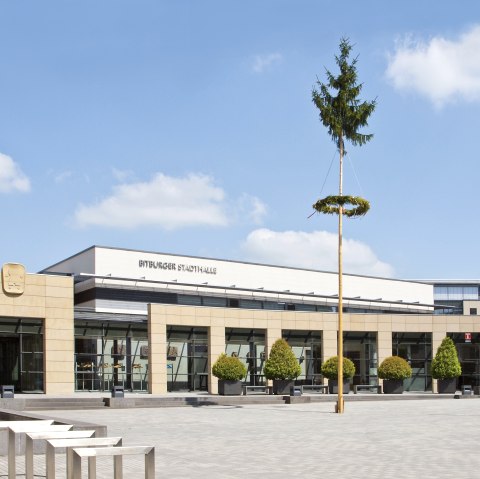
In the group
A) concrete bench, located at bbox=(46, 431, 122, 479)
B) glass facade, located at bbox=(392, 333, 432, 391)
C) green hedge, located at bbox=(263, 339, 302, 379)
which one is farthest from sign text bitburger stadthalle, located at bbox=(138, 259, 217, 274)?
concrete bench, located at bbox=(46, 431, 122, 479)

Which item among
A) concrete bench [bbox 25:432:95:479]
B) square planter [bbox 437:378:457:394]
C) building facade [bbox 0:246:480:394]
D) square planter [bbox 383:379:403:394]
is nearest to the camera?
concrete bench [bbox 25:432:95:479]

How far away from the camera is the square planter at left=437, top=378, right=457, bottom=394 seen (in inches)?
1916

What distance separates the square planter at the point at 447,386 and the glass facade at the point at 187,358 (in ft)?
46.2

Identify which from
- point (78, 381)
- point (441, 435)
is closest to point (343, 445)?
point (441, 435)

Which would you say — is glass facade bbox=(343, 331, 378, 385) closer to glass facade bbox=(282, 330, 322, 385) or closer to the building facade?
the building facade

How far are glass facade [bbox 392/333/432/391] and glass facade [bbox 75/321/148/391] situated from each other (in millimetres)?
17050

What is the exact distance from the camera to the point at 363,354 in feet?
182

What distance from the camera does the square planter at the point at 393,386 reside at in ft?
157

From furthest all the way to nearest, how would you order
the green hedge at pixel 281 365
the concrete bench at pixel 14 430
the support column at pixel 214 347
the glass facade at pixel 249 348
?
1. the glass facade at pixel 249 348
2. the support column at pixel 214 347
3. the green hedge at pixel 281 365
4. the concrete bench at pixel 14 430

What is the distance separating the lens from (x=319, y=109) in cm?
3484

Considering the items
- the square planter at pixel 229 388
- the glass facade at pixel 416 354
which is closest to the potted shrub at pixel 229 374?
the square planter at pixel 229 388

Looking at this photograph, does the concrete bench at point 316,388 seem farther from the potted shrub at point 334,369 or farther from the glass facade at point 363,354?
the glass facade at point 363,354

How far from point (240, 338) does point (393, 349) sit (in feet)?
35.0

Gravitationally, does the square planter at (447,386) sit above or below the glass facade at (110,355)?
below
